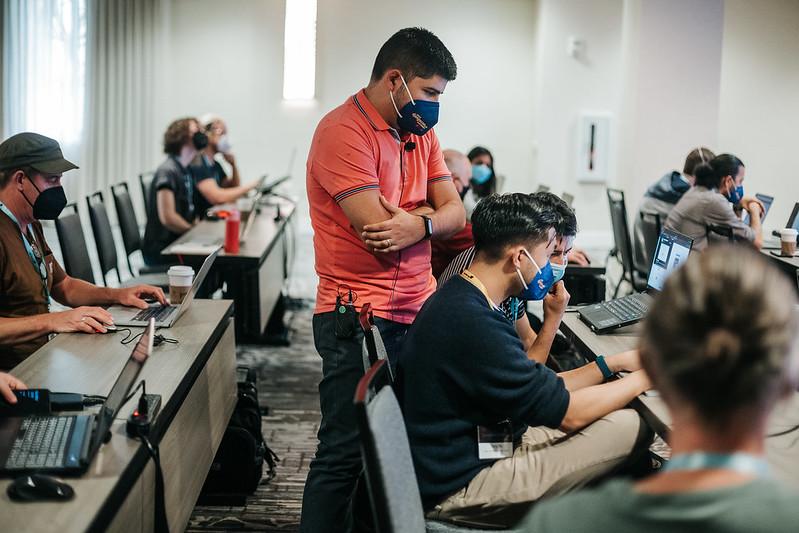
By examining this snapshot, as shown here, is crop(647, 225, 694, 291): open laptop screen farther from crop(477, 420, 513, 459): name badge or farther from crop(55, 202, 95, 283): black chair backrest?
crop(55, 202, 95, 283): black chair backrest

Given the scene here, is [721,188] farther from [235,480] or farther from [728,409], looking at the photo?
[728,409]

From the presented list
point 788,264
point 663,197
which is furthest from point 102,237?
point 788,264

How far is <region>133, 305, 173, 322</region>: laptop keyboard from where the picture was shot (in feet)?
8.23

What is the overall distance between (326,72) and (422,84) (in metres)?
6.49

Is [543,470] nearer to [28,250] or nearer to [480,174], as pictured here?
[28,250]

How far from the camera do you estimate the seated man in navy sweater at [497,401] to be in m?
1.72

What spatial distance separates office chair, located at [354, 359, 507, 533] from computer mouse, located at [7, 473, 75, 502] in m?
0.52

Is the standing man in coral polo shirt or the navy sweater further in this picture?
the standing man in coral polo shirt

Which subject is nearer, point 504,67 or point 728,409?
point 728,409

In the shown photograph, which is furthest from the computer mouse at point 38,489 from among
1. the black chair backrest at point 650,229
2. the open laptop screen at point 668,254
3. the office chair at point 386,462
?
the black chair backrest at point 650,229

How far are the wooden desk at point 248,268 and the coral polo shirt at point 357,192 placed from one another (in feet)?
6.03

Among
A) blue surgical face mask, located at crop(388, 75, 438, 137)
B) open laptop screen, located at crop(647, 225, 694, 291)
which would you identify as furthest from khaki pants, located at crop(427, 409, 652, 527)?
blue surgical face mask, located at crop(388, 75, 438, 137)

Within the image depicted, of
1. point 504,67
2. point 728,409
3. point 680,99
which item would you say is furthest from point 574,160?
point 728,409

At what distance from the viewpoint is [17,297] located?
2.41 m
